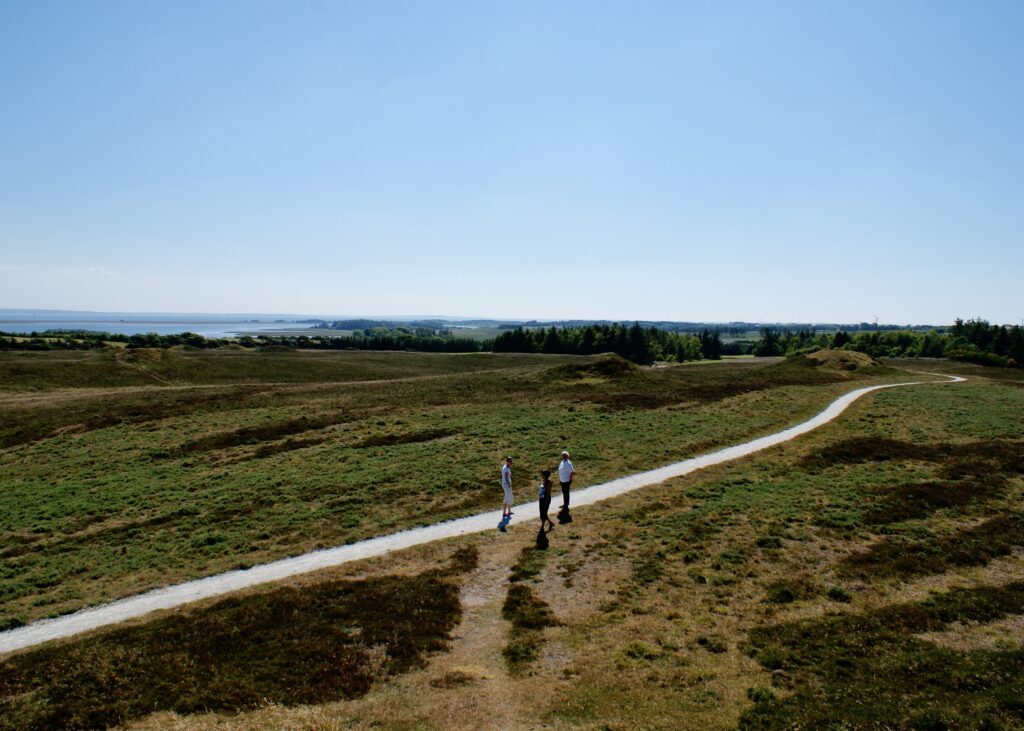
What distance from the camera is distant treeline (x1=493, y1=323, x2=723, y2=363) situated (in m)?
141

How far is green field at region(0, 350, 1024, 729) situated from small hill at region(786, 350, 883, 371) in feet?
124

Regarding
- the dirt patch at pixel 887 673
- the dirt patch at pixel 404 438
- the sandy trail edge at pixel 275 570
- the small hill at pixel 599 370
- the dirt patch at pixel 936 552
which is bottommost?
the sandy trail edge at pixel 275 570

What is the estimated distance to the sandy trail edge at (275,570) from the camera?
15.4m

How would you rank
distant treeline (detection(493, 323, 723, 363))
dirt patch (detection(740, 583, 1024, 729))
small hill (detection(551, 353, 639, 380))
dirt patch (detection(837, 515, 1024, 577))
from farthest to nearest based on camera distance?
distant treeline (detection(493, 323, 723, 363)) < small hill (detection(551, 353, 639, 380)) < dirt patch (detection(837, 515, 1024, 577)) < dirt patch (detection(740, 583, 1024, 729))

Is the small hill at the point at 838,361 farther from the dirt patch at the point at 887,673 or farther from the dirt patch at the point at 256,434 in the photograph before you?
the dirt patch at the point at 887,673

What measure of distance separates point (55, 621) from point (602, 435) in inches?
1217

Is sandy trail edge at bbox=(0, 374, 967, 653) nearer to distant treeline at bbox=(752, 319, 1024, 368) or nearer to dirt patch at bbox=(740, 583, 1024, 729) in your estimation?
dirt patch at bbox=(740, 583, 1024, 729)

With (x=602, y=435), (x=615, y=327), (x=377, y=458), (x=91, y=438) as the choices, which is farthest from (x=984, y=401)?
(x=615, y=327)

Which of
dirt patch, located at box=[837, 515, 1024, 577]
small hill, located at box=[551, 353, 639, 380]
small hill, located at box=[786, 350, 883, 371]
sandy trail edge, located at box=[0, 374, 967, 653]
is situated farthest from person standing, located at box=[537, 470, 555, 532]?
small hill, located at box=[786, 350, 883, 371]

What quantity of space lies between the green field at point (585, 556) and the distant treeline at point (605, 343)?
304 feet

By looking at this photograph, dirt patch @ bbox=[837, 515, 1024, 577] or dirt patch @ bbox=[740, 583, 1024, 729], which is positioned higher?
dirt patch @ bbox=[740, 583, 1024, 729]

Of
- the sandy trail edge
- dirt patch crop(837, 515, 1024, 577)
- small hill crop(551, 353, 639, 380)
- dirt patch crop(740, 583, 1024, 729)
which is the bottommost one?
the sandy trail edge

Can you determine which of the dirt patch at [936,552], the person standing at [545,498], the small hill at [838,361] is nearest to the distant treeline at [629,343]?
the small hill at [838,361]

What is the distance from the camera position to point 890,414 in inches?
1752
